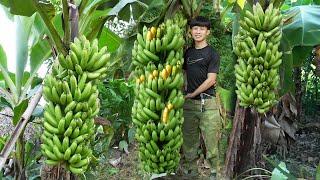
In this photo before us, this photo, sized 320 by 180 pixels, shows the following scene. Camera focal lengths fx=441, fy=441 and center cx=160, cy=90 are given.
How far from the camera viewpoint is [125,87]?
3531 mm

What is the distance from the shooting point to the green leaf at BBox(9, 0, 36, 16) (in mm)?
1358

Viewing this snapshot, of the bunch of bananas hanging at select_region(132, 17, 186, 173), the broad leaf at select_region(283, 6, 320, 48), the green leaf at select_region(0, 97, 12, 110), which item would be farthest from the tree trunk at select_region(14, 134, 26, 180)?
the broad leaf at select_region(283, 6, 320, 48)

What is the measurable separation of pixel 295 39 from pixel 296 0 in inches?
70.0

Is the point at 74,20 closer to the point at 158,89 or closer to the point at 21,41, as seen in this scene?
the point at 21,41

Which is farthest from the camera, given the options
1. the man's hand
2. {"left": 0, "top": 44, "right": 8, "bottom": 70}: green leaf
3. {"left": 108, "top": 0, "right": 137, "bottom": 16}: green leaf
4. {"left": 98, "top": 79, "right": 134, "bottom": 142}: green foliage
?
{"left": 98, "top": 79, "right": 134, "bottom": 142}: green foliage

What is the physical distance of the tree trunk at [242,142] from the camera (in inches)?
86.1

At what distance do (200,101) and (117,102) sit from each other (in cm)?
113

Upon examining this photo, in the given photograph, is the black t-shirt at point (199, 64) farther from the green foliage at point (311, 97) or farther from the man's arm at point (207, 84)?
the green foliage at point (311, 97)

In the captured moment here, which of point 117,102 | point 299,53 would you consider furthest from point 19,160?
point 299,53

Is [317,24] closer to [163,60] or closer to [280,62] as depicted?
[280,62]

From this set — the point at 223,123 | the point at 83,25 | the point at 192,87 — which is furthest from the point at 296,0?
the point at 83,25

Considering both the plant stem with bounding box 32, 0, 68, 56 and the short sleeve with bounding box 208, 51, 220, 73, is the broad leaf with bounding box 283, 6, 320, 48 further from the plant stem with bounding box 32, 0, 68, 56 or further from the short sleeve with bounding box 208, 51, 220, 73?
the plant stem with bounding box 32, 0, 68, 56

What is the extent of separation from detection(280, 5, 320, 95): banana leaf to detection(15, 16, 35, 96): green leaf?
1217 mm

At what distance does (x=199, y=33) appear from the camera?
2.32 metres
